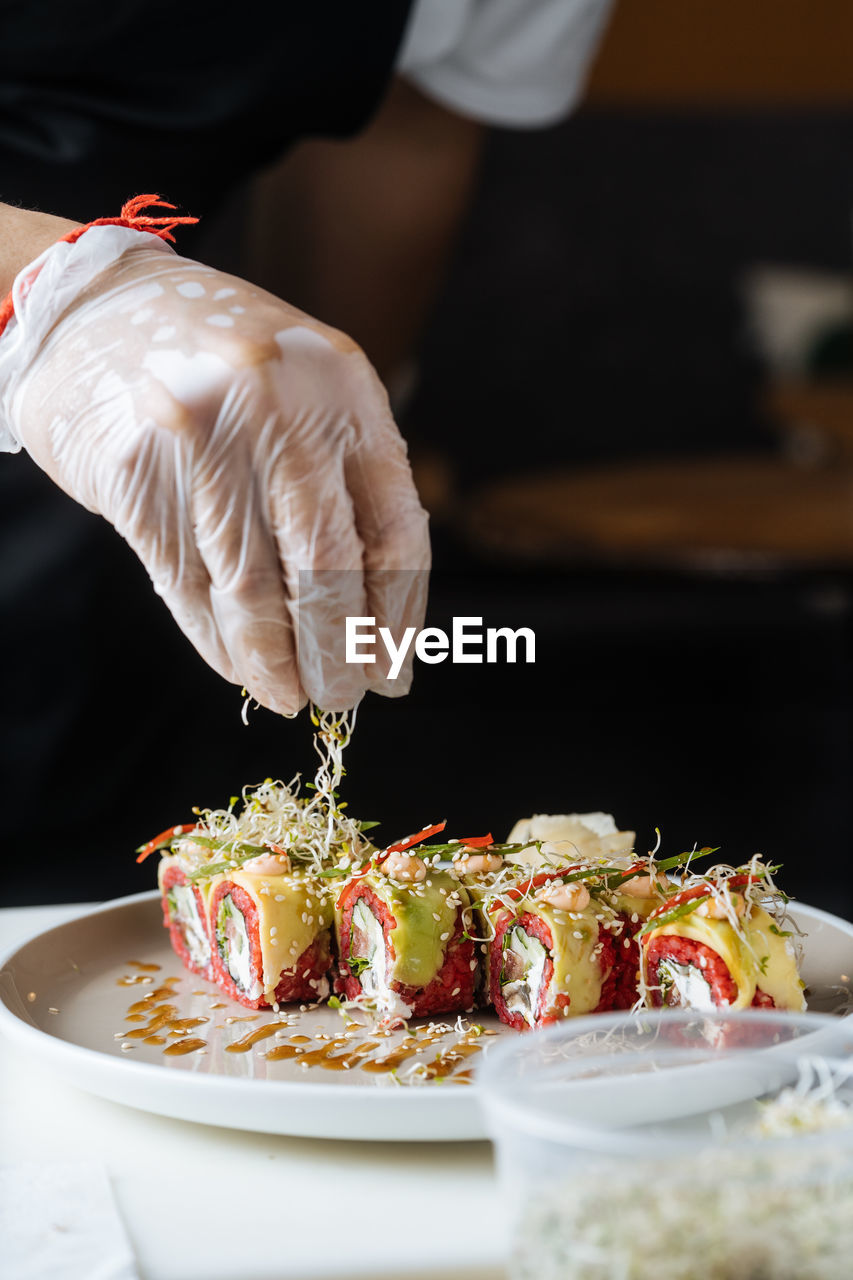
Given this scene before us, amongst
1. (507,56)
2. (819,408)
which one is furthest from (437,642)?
A: (819,408)

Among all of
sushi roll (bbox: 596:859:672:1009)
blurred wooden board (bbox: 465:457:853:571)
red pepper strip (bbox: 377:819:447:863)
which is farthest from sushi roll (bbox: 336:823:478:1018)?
blurred wooden board (bbox: 465:457:853:571)

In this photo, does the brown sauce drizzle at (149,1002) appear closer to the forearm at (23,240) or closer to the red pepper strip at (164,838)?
the red pepper strip at (164,838)

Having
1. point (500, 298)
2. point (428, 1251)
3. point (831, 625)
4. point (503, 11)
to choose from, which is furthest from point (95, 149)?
point (500, 298)

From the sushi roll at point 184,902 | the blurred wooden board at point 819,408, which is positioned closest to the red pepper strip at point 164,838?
the sushi roll at point 184,902

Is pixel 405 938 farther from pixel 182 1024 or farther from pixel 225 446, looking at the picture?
pixel 225 446

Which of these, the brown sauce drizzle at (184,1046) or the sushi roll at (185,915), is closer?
the brown sauce drizzle at (184,1046)

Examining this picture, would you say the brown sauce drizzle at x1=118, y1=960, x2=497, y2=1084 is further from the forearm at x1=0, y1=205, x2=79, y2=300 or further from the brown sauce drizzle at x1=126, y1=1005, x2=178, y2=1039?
the forearm at x1=0, y1=205, x2=79, y2=300

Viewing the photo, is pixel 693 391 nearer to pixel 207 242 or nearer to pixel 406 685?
pixel 207 242
